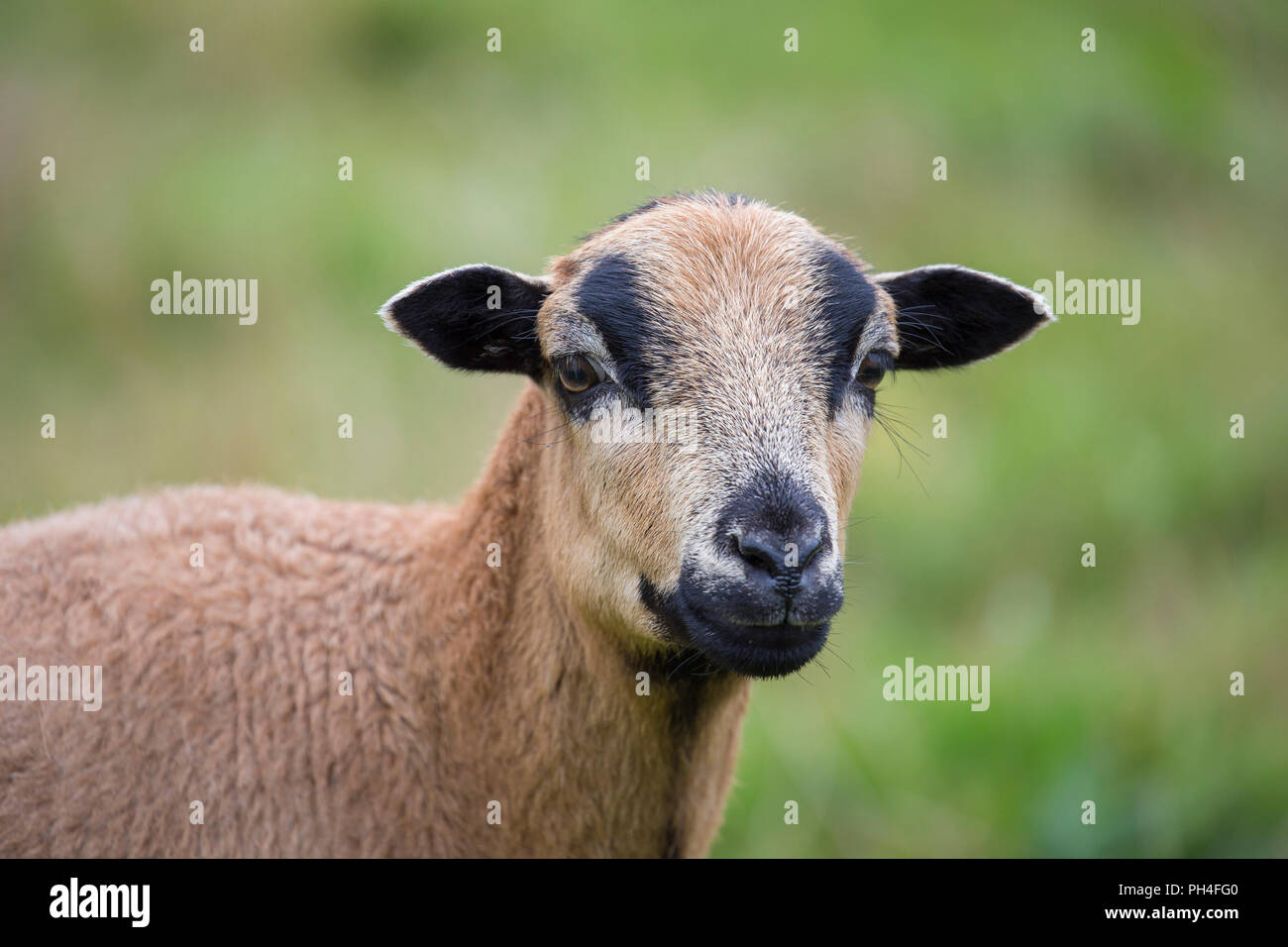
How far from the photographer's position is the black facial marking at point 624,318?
614 centimetres

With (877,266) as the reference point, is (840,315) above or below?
below

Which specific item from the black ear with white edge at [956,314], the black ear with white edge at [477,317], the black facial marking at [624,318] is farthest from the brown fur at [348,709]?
the black ear with white edge at [956,314]

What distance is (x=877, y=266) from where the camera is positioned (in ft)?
58.2

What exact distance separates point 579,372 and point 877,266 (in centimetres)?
1235

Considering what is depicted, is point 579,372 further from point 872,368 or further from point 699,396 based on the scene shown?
point 872,368

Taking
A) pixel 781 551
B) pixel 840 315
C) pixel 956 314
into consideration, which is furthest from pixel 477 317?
pixel 956 314

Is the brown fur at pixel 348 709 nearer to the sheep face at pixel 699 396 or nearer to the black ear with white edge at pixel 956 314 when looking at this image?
the sheep face at pixel 699 396

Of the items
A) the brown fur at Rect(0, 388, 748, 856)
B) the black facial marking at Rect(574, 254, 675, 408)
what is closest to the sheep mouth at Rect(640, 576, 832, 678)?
the brown fur at Rect(0, 388, 748, 856)

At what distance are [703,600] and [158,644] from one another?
11.0 feet

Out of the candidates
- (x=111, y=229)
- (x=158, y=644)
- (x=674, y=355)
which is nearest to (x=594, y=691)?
(x=674, y=355)

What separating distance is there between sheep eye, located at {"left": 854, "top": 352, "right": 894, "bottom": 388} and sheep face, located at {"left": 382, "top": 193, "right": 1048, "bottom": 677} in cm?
1

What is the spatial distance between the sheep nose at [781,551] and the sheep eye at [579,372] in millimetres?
1438

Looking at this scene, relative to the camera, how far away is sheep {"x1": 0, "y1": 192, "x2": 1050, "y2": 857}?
6105 millimetres
